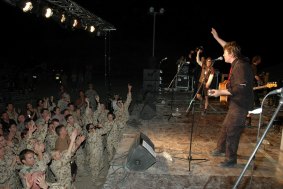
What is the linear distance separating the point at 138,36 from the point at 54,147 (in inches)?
1386

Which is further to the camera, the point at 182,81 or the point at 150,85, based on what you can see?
the point at 182,81

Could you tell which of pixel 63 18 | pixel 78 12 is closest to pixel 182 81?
pixel 78 12

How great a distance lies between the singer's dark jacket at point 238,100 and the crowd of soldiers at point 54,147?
264 cm

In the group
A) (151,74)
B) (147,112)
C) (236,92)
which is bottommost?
(147,112)

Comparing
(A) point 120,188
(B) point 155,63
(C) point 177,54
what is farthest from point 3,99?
(C) point 177,54

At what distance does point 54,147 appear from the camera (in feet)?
22.5

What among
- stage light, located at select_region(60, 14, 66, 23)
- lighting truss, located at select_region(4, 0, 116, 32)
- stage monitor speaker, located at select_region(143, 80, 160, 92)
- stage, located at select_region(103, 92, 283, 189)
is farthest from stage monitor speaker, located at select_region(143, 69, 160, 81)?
stage, located at select_region(103, 92, 283, 189)

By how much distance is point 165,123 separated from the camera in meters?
8.45

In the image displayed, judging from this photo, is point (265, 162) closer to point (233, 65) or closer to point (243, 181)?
point (243, 181)

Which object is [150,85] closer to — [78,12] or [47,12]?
[78,12]

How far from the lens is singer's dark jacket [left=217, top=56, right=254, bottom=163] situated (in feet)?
14.6

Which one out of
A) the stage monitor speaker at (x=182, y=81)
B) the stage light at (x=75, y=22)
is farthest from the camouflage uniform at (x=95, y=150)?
the stage monitor speaker at (x=182, y=81)

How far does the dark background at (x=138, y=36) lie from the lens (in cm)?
2502

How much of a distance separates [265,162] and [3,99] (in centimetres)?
1452
